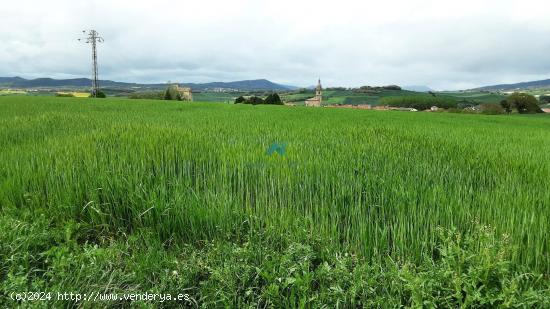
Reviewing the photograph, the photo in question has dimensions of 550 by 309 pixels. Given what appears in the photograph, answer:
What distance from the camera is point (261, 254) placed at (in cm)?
218

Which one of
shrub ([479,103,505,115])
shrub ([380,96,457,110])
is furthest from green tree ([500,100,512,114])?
shrub ([380,96,457,110])

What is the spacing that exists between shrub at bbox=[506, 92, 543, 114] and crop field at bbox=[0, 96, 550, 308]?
73.1 m

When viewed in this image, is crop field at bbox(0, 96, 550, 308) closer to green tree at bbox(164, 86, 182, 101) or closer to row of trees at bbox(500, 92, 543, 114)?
green tree at bbox(164, 86, 182, 101)

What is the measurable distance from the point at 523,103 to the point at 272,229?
7839 cm

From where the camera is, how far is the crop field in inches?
72.2

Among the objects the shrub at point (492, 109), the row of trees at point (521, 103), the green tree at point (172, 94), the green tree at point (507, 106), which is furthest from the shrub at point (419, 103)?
the green tree at point (172, 94)

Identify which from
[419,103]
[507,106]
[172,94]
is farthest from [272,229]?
[419,103]

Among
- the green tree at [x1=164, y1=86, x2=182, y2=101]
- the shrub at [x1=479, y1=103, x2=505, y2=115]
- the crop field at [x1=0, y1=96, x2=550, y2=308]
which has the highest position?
the green tree at [x1=164, y1=86, x2=182, y2=101]

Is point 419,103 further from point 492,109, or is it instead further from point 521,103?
point 492,109

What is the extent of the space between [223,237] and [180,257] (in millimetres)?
320

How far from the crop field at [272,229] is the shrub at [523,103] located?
240ft

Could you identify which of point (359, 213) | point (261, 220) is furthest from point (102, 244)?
point (359, 213)

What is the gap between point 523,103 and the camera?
64.8m

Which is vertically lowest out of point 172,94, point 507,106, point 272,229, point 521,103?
point 272,229
